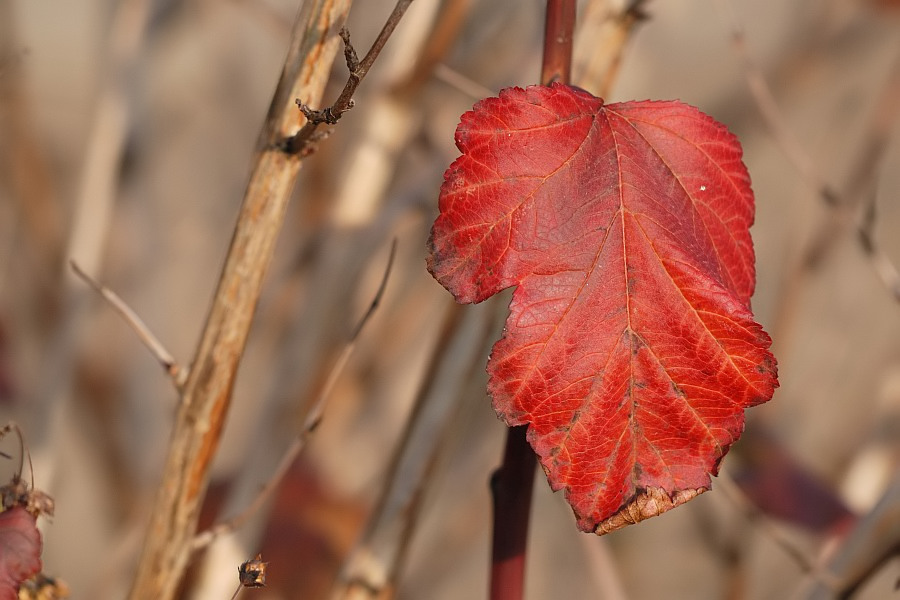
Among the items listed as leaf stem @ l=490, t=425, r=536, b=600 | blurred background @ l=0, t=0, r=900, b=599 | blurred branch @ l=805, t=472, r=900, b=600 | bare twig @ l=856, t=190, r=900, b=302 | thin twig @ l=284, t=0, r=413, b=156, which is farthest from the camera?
blurred background @ l=0, t=0, r=900, b=599

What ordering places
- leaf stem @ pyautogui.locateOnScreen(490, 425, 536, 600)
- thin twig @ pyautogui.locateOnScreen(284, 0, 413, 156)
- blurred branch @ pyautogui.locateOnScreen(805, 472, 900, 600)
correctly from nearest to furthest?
thin twig @ pyautogui.locateOnScreen(284, 0, 413, 156), leaf stem @ pyautogui.locateOnScreen(490, 425, 536, 600), blurred branch @ pyautogui.locateOnScreen(805, 472, 900, 600)

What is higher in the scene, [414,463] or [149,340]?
[149,340]

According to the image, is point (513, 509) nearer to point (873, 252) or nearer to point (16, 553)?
point (16, 553)

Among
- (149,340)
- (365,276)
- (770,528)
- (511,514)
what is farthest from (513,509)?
(365,276)

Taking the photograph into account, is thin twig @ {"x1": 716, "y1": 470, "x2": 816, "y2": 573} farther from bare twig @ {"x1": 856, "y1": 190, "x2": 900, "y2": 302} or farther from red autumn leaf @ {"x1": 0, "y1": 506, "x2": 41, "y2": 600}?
red autumn leaf @ {"x1": 0, "y1": 506, "x2": 41, "y2": 600}

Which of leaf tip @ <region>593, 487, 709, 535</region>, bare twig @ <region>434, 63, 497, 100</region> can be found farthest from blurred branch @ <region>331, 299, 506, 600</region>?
leaf tip @ <region>593, 487, 709, 535</region>

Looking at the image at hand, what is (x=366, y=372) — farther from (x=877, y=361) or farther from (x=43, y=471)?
(x=877, y=361)

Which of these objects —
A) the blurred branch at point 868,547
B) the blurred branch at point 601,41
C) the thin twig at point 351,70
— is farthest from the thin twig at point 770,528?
the thin twig at point 351,70
